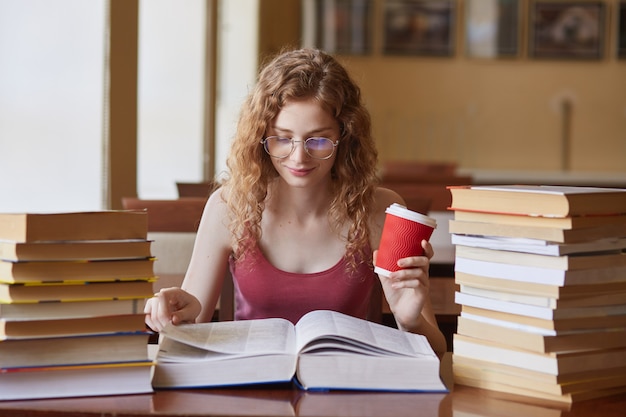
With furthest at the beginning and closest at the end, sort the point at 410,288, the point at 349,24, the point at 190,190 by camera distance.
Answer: the point at 349,24, the point at 190,190, the point at 410,288

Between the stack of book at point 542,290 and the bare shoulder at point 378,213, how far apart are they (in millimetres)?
752

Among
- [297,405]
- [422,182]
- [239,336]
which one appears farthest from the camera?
[422,182]

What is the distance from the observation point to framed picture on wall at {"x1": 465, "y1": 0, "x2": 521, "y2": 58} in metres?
10.1

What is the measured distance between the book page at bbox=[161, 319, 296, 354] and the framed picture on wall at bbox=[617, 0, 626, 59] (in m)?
9.17

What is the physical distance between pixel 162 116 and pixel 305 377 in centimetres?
385

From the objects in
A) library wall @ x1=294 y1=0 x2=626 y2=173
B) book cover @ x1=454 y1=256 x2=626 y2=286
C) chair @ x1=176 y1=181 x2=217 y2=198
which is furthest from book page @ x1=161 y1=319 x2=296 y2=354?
library wall @ x1=294 y1=0 x2=626 y2=173

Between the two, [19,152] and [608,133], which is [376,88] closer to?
[608,133]

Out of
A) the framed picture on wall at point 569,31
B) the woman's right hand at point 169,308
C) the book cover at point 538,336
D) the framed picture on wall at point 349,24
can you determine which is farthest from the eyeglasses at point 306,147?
the framed picture on wall at point 569,31

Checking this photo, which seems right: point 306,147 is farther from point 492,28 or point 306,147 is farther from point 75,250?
point 492,28

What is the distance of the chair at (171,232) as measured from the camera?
315cm

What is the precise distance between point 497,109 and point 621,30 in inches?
61.3

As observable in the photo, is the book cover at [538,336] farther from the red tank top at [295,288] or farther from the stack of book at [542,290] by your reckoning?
the red tank top at [295,288]

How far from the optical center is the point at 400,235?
1.63 metres

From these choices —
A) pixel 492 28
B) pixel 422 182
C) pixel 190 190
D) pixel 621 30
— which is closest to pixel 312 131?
pixel 190 190
